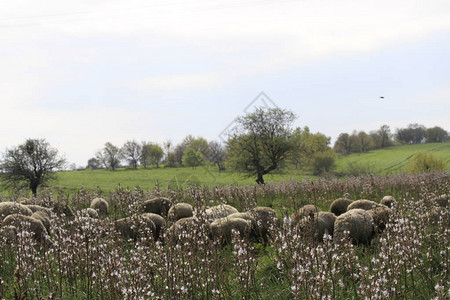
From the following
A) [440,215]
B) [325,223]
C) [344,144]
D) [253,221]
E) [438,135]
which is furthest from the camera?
[438,135]

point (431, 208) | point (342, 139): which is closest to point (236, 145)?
point (431, 208)

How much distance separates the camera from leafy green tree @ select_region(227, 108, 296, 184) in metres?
35.7

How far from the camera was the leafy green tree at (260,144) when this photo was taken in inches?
1405

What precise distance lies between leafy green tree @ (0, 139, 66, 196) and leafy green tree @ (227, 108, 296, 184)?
1580cm

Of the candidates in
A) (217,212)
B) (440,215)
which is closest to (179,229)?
(217,212)

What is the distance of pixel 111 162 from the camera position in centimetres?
10019

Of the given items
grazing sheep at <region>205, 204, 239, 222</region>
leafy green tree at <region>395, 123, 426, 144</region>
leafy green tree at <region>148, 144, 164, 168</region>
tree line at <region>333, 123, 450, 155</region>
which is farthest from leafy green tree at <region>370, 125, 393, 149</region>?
grazing sheep at <region>205, 204, 239, 222</region>

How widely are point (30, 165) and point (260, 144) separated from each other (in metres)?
20.1

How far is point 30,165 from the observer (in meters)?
29.1

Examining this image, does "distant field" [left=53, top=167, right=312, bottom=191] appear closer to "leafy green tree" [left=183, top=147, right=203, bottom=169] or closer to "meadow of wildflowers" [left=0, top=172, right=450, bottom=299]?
"leafy green tree" [left=183, top=147, right=203, bottom=169]

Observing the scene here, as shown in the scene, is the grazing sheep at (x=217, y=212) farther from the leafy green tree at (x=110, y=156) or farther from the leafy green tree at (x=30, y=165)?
the leafy green tree at (x=110, y=156)

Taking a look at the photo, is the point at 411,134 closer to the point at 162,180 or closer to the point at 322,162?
the point at 322,162

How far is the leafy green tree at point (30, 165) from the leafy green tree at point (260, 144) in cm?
1580

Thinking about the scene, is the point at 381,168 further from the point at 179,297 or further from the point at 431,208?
the point at 179,297
